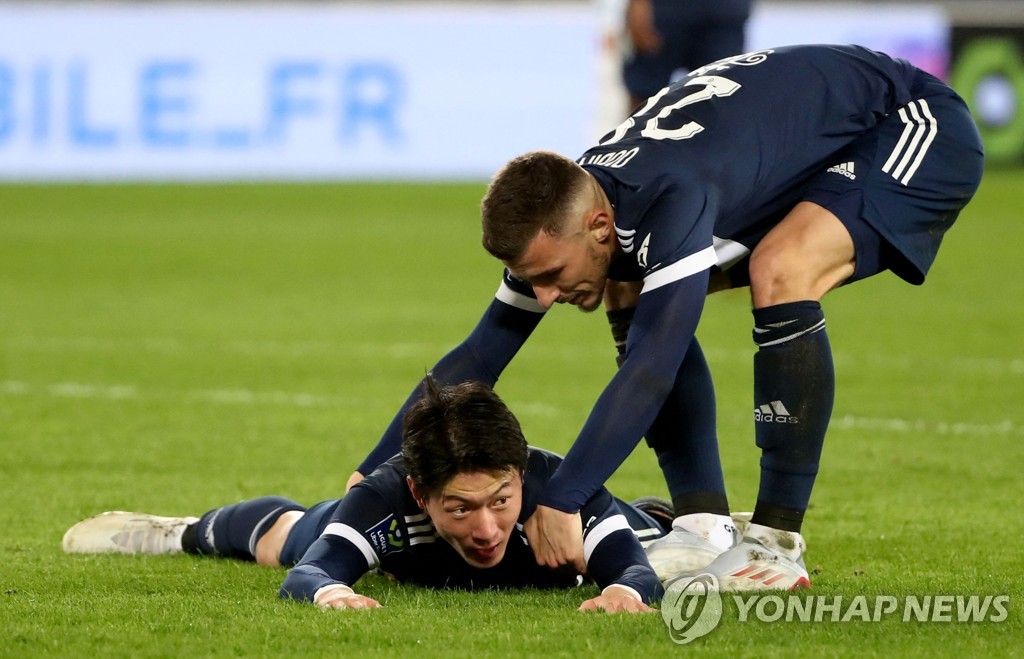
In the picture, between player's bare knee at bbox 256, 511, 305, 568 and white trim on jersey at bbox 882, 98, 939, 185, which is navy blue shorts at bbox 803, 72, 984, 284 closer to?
white trim on jersey at bbox 882, 98, 939, 185

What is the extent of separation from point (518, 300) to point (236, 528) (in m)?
1.06

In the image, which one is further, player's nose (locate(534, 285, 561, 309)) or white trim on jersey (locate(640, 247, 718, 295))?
player's nose (locate(534, 285, 561, 309))

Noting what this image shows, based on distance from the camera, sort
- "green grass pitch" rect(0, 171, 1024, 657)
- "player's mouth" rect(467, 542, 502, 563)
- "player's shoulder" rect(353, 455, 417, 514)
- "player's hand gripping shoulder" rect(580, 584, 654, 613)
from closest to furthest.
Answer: "green grass pitch" rect(0, 171, 1024, 657) < "player's hand gripping shoulder" rect(580, 584, 654, 613) < "player's mouth" rect(467, 542, 502, 563) < "player's shoulder" rect(353, 455, 417, 514)

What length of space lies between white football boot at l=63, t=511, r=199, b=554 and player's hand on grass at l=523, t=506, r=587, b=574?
1.36 m

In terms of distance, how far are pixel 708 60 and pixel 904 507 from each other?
16.3 ft

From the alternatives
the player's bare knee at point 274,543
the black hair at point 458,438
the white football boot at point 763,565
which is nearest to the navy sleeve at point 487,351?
the player's bare knee at point 274,543

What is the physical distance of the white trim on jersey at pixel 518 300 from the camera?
4.37 meters

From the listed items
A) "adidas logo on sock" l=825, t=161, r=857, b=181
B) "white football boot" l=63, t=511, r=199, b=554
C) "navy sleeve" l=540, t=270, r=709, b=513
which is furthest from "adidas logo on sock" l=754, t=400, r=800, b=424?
"white football boot" l=63, t=511, r=199, b=554

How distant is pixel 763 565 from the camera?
395 centimetres

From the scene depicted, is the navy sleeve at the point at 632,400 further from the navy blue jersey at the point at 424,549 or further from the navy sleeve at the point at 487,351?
the navy sleeve at the point at 487,351

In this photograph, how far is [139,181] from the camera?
19.9m

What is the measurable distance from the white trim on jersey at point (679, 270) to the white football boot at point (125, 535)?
1.75 metres

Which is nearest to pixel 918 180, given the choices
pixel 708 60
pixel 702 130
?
pixel 702 130

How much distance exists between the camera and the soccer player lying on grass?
3717mm
